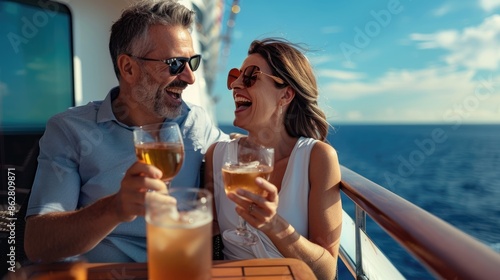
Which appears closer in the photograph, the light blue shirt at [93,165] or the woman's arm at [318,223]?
the woman's arm at [318,223]

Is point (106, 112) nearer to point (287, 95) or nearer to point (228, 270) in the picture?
point (287, 95)

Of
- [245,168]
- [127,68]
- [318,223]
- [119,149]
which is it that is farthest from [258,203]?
[127,68]

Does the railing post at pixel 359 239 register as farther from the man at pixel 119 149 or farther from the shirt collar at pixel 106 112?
the shirt collar at pixel 106 112

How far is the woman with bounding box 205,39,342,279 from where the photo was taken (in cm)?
163

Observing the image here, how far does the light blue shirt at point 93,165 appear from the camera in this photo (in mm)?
1691

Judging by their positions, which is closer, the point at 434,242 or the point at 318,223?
the point at 434,242

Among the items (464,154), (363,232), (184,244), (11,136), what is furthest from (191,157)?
(464,154)

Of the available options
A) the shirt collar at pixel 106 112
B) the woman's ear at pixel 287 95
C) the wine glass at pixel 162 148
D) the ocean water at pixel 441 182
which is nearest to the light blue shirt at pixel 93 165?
the shirt collar at pixel 106 112

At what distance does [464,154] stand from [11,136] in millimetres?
71913

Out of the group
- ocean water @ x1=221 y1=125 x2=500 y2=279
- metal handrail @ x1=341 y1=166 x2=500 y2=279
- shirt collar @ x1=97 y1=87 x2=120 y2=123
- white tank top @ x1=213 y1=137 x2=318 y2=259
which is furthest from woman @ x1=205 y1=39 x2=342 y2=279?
ocean water @ x1=221 y1=125 x2=500 y2=279

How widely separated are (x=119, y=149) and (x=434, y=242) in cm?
141

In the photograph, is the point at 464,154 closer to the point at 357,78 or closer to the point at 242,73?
the point at 357,78

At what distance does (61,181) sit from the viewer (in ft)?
5.49

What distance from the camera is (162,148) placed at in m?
1.08
